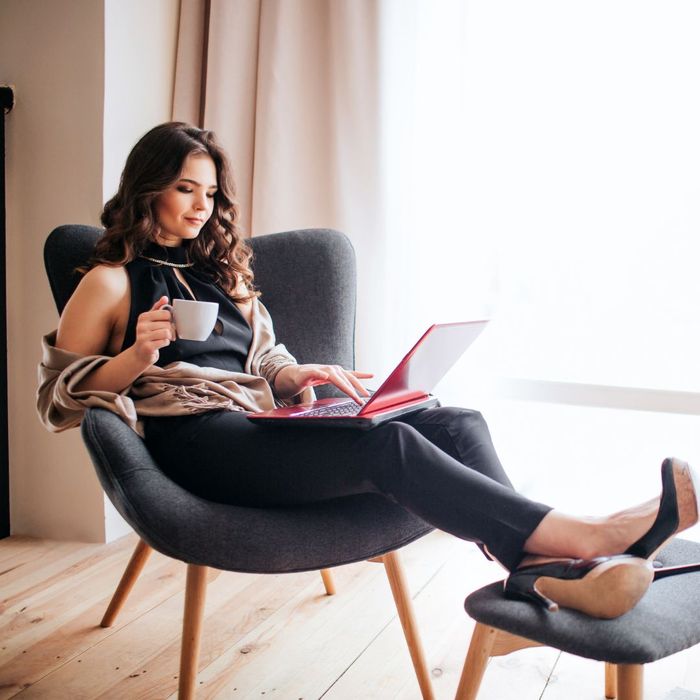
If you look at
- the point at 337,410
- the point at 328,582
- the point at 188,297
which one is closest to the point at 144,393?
the point at 188,297

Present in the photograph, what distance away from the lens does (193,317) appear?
4.25 ft

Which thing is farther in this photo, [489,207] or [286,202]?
[286,202]

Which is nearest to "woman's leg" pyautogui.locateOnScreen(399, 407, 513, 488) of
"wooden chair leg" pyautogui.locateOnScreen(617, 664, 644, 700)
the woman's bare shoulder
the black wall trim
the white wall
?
"wooden chair leg" pyautogui.locateOnScreen(617, 664, 644, 700)

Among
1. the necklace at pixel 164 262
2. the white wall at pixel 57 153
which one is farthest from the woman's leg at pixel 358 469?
the white wall at pixel 57 153

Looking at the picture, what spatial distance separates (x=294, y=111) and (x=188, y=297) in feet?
3.26

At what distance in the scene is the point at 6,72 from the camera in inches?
88.4

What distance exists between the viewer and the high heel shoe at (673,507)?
3.38 feet

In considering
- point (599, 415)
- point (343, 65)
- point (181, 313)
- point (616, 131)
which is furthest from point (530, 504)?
point (343, 65)

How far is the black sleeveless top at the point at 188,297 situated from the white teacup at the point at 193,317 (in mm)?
217

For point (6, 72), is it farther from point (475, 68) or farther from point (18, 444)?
point (475, 68)

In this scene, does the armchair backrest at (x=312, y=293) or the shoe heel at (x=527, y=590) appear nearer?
the shoe heel at (x=527, y=590)

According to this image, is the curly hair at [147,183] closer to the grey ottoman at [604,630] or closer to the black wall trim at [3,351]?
the black wall trim at [3,351]

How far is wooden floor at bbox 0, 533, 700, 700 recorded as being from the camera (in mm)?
1513

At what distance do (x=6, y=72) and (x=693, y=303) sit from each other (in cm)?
203
